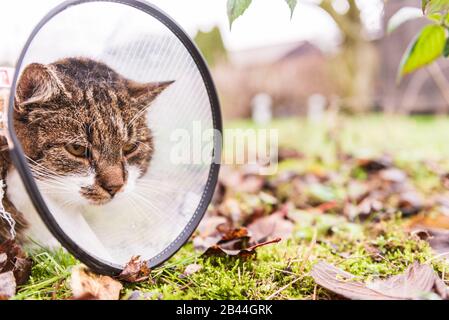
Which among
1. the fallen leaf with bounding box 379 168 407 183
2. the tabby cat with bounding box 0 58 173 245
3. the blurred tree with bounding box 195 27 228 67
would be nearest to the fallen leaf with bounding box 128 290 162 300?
the tabby cat with bounding box 0 58 173 245

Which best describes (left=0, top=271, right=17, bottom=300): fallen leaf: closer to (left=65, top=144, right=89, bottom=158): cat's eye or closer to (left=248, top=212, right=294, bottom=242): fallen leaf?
(left=65, top=144, right=89, bottom=158): cat's eye

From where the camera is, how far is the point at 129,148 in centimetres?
96

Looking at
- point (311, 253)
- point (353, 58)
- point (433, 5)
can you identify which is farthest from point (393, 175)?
point (353, 58)

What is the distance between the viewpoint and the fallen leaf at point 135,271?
0.85m

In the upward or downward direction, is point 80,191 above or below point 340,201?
above

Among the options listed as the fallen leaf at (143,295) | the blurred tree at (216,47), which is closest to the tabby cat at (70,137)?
the fallen leaf at (143,295)

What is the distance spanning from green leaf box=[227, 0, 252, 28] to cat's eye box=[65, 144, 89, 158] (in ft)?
1.34

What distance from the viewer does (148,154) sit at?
1.03 metres

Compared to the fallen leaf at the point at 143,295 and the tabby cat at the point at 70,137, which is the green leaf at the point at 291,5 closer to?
the tabby cat at the point at 70,137

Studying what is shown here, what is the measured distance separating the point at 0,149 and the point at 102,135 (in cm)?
23

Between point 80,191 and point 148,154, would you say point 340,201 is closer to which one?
point 148,154

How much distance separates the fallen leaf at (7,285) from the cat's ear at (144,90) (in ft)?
1.52
